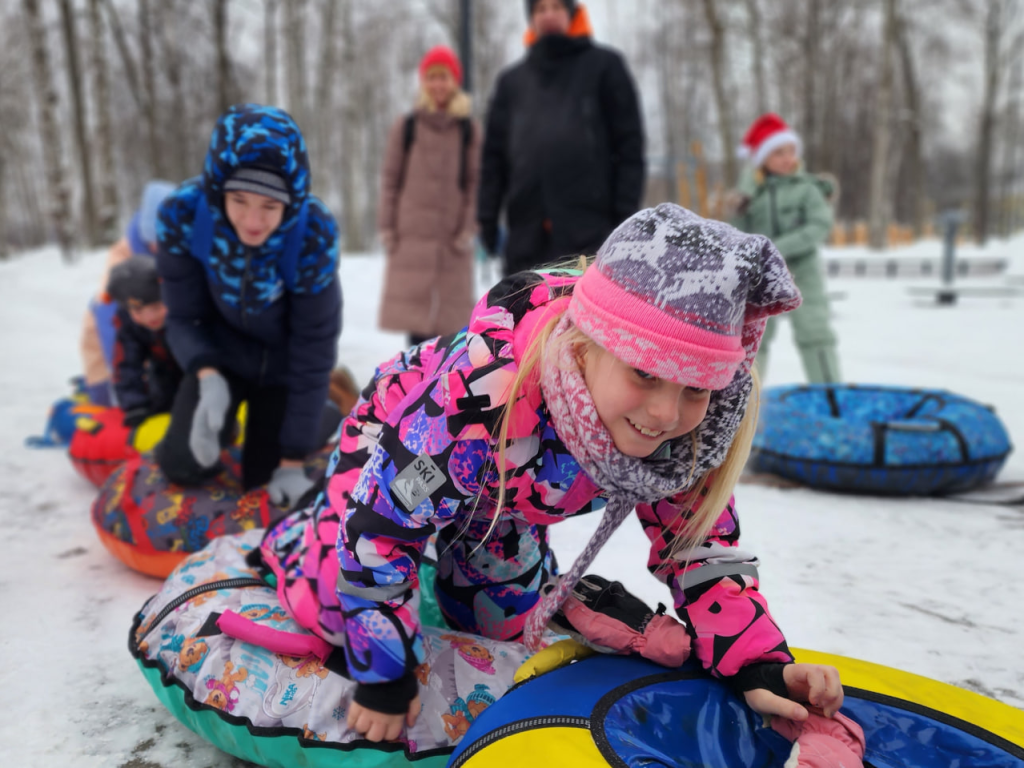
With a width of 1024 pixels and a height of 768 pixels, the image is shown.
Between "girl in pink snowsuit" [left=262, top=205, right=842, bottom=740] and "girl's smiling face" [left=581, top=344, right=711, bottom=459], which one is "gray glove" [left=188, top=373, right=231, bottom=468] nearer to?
"girl in pink snowsuit" [left=262, top=205, right=842, bottom=740]

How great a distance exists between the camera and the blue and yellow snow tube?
110 cm

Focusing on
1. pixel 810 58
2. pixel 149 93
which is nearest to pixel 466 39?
pixel 149 93

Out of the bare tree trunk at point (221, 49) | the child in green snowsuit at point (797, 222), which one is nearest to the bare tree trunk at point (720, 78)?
the bare tree trunk at point (221, 49)

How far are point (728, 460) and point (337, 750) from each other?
2.51 feet

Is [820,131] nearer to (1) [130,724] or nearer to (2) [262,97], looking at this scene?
(2) [262,97]

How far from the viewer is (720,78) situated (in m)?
12.6

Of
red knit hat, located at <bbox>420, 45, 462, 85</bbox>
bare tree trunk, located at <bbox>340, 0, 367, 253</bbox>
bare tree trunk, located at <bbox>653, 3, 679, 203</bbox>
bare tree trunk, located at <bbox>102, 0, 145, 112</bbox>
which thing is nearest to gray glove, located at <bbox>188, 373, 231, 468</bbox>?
red knit hat, located at <bbox>420, 45, 462, 85</bbox>

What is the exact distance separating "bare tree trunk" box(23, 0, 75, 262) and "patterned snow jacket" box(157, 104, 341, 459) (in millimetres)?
13166

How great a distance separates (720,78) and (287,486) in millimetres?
12131

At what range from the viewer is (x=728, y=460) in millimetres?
1207

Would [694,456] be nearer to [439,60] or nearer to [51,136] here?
[439,60]

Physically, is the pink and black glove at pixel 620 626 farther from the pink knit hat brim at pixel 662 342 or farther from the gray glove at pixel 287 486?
the gray glove at pixel 287 486

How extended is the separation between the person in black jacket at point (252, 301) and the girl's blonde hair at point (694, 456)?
3.96 feet

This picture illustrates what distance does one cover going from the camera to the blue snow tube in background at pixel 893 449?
2.83m
